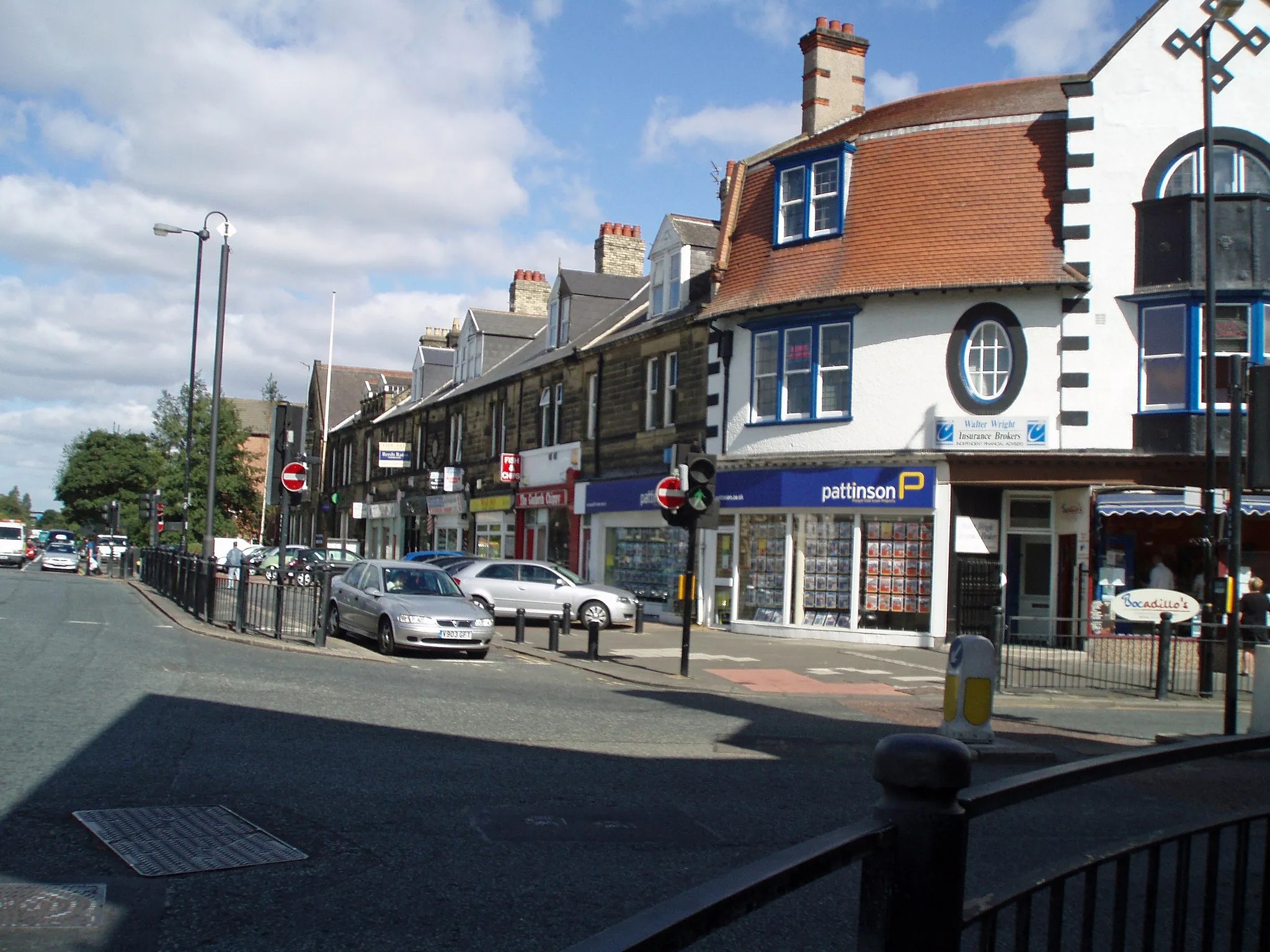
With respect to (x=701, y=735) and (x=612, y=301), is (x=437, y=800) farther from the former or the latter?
(x=612, y=301)

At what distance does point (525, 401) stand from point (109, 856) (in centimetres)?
3088

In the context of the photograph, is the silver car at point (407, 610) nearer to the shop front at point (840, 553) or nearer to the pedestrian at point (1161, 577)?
the shop front at point (840, 553)

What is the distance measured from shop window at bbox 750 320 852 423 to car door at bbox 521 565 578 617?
17.6 feet

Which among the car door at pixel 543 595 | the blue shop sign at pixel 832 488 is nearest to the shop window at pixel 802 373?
the blue shop sign at pixel 832 488

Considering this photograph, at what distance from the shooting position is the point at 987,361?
72.8 feet

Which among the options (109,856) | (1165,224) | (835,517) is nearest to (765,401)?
(835,517)

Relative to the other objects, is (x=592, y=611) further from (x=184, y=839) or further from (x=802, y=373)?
(x=184, y=839)

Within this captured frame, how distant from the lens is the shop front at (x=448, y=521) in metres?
41.4

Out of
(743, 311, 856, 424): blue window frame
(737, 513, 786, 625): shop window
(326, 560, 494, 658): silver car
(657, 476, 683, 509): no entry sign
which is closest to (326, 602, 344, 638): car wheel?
(326, 560, 494, 658): silver car

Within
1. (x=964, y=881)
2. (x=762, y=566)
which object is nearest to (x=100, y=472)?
(x=762, y=566)

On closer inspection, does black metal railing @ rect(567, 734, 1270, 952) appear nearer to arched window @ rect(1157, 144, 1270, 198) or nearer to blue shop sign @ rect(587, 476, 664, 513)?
arched window @ rect(1157, 144, 1270, 198)

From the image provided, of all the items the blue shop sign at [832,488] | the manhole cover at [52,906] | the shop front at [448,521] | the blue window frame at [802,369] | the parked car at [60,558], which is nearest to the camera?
the manhole cover at [52,906]

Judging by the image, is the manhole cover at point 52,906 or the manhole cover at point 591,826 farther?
the manhole cover at point 591,826

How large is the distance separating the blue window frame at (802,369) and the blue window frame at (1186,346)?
17.5 ft
